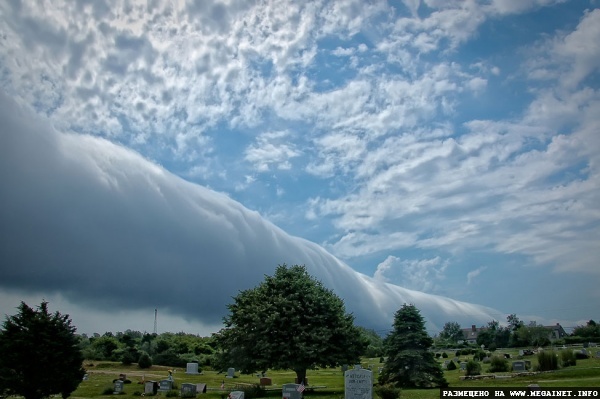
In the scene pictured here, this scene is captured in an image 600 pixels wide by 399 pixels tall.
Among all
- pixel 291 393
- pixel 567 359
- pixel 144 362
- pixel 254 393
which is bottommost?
pixel 254 393

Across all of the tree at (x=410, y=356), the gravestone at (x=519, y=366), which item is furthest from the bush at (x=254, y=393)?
the gravestone at (x=519, y=366)

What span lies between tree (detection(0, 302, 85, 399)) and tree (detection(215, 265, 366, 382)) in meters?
13.8

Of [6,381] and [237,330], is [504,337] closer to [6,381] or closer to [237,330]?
[237,330]

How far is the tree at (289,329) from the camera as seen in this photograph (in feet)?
138

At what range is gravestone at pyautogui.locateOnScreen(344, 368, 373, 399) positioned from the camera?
3045 centimetres

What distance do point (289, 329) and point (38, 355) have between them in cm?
1822

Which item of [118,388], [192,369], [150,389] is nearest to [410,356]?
[150,389]

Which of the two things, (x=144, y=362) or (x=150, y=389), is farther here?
(x=144, y=362)

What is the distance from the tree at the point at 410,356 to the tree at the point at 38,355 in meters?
23.6

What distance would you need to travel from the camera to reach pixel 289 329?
4288cm

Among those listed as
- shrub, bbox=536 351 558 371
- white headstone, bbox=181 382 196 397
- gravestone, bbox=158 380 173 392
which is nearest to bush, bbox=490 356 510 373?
shrub, bbox=536 351 558 371

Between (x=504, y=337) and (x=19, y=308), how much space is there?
346ft

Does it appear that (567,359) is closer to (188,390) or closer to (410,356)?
(410,356)

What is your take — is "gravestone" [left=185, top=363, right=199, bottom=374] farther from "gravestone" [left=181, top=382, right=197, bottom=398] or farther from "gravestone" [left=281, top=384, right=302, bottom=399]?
"gravestone" [left=281, top=384, right=302, bottom=399]
